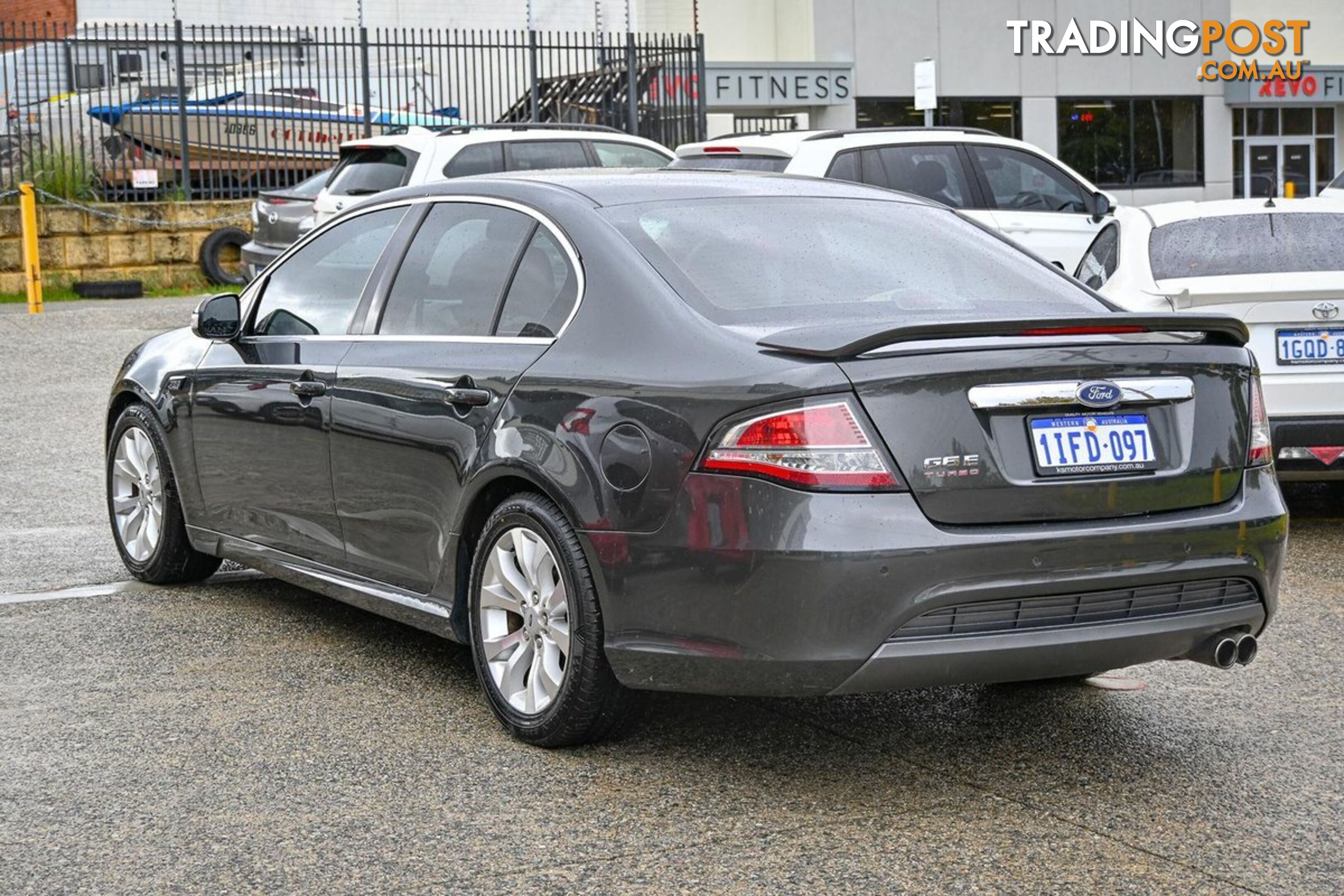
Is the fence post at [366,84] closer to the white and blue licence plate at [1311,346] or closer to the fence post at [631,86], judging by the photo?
the fence post at [631,86]

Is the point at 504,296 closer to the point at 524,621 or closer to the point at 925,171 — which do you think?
the point at 524,621

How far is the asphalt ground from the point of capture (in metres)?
3.96

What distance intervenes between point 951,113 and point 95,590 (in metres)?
36.3

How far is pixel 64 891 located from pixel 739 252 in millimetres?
2357

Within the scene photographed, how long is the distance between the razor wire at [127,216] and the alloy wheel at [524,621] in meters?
18.1

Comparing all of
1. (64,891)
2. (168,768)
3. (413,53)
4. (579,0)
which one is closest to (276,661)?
(168,768)

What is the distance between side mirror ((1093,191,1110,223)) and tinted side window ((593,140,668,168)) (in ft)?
14.6

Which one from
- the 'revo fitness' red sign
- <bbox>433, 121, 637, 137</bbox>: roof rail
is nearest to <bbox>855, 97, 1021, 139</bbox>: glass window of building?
the 'revo fitness' red sign

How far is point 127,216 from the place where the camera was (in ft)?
73.9

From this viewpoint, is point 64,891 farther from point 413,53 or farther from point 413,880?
point 413,53

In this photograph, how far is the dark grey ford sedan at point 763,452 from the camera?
4203 mm

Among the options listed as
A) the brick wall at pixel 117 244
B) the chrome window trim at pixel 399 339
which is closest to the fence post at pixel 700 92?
the brick wall at pixel 117 244

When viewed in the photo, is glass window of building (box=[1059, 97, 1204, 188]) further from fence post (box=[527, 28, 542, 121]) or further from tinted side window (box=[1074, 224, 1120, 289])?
tinted side window (box=[1074, 224, 1120, 289])

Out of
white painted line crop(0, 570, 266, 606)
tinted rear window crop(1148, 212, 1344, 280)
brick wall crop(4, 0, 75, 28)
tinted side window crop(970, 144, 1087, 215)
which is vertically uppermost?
brick wall crop(4, 0, 75, 28)
